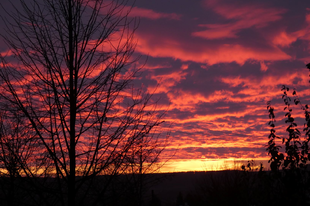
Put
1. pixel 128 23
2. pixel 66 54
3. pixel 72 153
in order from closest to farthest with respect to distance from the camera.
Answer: pixel 72 153 < pixel 66 54 < pixel 128 23

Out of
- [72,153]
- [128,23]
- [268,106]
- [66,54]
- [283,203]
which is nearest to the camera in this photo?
[72,153]

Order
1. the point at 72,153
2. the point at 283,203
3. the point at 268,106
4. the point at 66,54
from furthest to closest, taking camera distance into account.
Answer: the point at 268,106
the point at 283,203
the point at 66,54
the point at 72,153

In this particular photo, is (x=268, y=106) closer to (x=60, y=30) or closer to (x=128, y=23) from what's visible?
(x=128, y=23)

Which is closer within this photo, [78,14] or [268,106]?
[78,14]

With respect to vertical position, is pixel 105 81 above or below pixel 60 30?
below

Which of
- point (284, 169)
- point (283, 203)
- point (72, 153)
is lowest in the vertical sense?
point (283, 203)

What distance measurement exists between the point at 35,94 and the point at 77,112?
92 centimetres

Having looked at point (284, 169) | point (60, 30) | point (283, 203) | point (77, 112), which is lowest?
point (283, 203)

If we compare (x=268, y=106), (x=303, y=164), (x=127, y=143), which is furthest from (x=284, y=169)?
(x=127, y=143)

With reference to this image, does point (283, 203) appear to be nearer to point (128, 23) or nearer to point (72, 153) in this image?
point (72, 153)

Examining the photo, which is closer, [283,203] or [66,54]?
[66,54]

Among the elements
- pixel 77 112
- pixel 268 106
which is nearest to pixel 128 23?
pixel 77 112

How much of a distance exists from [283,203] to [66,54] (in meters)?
5.74

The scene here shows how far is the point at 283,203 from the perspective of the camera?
688 centimetres
